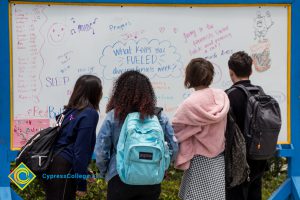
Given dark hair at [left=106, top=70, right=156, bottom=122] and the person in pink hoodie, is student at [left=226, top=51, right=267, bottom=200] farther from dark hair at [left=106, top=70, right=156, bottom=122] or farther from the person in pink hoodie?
dark hair at [left=106, top=70, right=156, bottom=122]

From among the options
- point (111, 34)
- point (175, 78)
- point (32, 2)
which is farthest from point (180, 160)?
point (32, 2)

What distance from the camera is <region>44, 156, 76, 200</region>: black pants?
13.0 ft

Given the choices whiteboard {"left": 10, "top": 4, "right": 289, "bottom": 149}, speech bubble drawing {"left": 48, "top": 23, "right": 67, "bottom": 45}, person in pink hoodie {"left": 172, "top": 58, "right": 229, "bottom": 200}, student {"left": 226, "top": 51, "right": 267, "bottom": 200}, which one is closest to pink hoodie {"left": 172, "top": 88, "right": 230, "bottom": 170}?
person in pink hoodie {"left": 172, "top": 58, "right": 229, "bottom": 200}

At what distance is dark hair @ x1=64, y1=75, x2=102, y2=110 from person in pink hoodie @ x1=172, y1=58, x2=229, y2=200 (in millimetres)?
620

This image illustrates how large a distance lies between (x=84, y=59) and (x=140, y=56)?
1.59ft

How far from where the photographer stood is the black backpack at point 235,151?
4.00 metres

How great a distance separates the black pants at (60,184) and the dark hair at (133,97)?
0.61 metres

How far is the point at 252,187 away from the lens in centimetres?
438

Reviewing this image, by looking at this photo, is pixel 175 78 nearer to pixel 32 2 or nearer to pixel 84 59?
pixel 84 59

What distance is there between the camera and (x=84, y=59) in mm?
4703

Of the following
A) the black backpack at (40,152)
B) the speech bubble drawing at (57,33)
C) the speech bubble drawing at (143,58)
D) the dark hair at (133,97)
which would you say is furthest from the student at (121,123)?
the speech bubble drawing at (57,33)

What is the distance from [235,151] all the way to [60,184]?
1.30 m

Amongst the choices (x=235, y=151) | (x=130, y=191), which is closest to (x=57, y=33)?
(x=130, y=191)

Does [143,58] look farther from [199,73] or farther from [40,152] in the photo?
[40,152]
